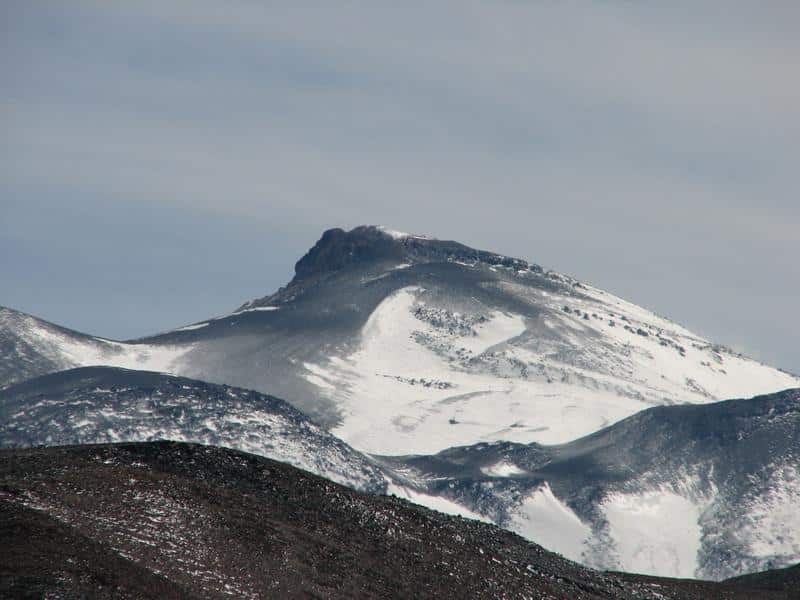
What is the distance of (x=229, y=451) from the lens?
330 ft

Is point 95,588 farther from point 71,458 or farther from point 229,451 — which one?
point 229,451

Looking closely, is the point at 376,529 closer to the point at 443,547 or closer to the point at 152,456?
the point at 443,547

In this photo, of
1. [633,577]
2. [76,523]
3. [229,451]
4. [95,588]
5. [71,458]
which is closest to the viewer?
[95,588]

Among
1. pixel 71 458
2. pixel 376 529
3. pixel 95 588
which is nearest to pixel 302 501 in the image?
pixel 376 529

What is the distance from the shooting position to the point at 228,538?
8544cm

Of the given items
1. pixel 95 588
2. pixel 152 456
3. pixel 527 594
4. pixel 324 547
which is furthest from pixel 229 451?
pixel 95 588

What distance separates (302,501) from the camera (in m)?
96.2

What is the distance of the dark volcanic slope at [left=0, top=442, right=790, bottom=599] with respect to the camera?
75688 mm

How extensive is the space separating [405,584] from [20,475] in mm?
22149

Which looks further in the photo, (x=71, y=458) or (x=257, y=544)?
(x=71, y=458)

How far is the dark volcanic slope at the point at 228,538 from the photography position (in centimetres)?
7569

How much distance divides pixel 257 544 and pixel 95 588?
15.0 meters

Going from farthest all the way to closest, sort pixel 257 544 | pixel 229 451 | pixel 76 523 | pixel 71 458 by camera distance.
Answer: pixel 229 451, pixel 71 458, pixel 257 544, pixel 76 523

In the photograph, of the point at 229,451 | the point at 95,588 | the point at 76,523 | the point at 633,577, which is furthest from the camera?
A: the point at 633,577
